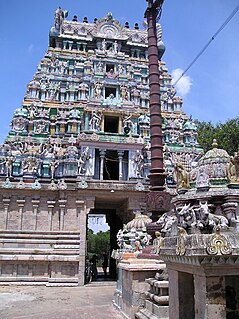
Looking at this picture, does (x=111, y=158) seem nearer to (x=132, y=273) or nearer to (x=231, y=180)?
(x=132, y=273)

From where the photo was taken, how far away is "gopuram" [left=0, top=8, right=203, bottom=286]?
20.3m

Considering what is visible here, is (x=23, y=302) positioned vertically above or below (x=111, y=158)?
below

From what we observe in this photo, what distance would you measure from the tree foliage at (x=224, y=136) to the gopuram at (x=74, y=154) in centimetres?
840

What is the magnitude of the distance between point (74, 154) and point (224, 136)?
20252mm

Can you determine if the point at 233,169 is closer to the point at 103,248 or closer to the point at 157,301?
the point at 157,301

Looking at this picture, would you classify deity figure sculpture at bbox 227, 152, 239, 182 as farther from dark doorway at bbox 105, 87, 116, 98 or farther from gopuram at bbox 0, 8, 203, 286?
dark doorway at bbox 105, 87, 116, 98

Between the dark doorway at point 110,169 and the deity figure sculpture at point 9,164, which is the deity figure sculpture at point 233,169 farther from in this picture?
the dark doorway at point 110,169

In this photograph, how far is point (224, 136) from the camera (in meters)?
36.0

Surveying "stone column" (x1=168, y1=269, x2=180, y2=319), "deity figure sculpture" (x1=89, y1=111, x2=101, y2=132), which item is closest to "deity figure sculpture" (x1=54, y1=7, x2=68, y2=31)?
"deity figure sculpture" (x1=89, y1=111, x2=101, y2=132)

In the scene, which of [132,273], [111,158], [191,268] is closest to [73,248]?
[111,158]

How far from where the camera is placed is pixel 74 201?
21469 mm

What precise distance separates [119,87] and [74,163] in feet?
30.2

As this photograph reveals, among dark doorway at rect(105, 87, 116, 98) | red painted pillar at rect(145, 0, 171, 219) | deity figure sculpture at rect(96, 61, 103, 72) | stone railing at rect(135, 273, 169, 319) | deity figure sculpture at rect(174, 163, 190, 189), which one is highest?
deity figure sculpture at rect(96, 61, 103, 72)

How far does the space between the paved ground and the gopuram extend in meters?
3.24
